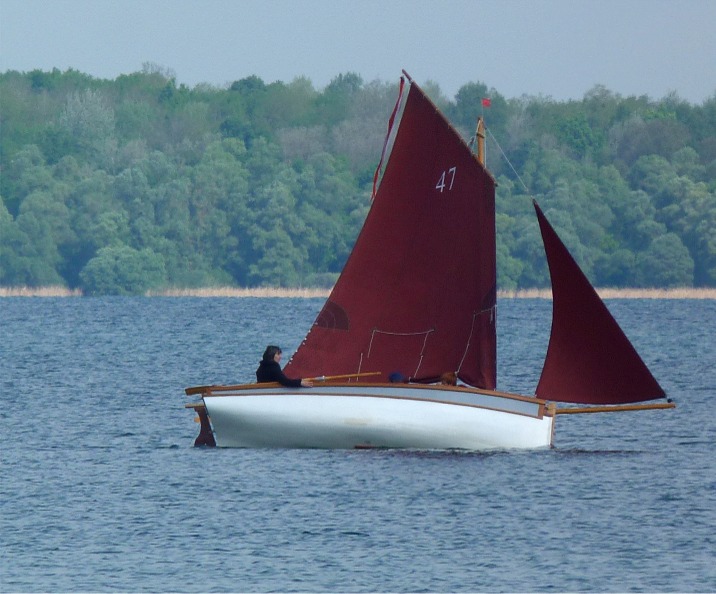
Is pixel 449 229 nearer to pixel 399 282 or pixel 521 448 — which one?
pixel 399 282

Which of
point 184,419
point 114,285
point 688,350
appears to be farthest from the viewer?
point 114,285

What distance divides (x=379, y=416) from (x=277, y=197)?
11269 cm

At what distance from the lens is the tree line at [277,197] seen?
142 m

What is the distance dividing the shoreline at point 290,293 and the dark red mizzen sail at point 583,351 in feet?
331

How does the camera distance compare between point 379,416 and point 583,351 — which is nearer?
point 379,416

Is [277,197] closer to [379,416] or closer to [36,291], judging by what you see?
[36,291]

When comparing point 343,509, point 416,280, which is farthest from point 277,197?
point 343,509

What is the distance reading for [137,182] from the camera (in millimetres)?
148125

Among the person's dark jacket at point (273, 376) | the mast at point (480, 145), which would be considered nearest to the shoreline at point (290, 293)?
the mast at point (480, 145)

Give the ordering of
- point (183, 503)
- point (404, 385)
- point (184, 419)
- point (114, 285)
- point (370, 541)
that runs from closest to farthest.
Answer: point (370, 541)
point (183, 503)
point (404, 385)
point (184, 419)
point (114, 285)

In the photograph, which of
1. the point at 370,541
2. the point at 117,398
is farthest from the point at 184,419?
the point at 370,541

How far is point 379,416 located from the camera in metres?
33.6

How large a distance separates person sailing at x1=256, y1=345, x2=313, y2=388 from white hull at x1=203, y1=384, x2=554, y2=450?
0.19 metres

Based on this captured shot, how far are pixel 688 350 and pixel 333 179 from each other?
79030 millimetres
